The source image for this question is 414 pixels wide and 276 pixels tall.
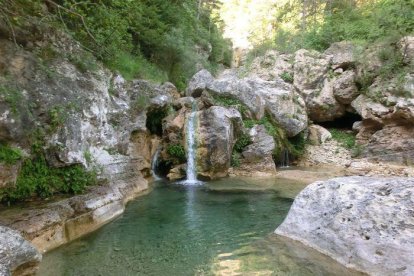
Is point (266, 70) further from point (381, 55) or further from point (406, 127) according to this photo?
point (406, 127)

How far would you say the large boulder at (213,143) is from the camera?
12.7m

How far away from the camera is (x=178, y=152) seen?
1306 cm

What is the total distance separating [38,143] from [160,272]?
390 centimetres

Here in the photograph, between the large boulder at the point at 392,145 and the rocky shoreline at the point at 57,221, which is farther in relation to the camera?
the large boulder at the point at 392,145

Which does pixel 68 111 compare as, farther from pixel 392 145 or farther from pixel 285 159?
pixel 392 145

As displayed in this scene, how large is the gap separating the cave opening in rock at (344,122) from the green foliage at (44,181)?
16.0 m

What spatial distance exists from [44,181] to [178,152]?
269 inches

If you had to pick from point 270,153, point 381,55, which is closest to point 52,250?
point 270,153

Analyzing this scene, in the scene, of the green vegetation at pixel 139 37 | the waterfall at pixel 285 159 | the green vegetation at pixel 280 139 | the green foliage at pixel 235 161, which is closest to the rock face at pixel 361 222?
the green vegetation at pixel 139 37

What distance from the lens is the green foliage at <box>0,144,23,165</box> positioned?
575 cm

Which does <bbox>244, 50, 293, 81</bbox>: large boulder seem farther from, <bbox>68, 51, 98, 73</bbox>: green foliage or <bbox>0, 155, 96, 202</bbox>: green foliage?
<bbox>0, 155, 96, 202</bbox>: green foliage

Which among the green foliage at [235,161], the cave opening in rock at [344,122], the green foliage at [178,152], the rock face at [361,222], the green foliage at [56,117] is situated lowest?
the rock face at [361,222]

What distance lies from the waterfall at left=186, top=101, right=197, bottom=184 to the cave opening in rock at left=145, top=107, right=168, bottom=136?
1222 mm

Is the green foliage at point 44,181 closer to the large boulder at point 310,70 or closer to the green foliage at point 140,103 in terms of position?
the green foliage at point 140,103
